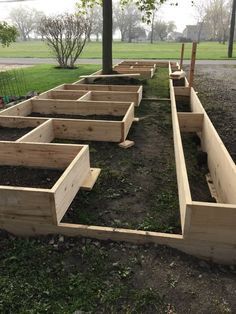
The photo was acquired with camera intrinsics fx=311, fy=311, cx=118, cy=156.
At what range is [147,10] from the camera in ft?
35.1

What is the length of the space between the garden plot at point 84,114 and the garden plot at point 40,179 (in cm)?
137

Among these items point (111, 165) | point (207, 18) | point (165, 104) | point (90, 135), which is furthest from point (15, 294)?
point (207, 18)

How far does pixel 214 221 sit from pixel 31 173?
226cm

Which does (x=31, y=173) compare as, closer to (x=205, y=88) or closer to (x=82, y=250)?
(x=82, y=250)

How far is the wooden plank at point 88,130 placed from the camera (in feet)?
16.7

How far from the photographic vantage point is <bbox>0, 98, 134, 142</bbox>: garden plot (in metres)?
5.14

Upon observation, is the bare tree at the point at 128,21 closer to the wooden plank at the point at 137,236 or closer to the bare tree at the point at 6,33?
the bare tree at the point at 6,33

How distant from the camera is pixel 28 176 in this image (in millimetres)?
3750

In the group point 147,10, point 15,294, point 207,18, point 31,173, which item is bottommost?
point 15,294

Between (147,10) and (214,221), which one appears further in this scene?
(147,10)

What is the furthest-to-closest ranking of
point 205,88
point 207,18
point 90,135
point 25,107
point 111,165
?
1. point 207,18
2. point 205,88
3. point 25,107
4. point 90,135
5. point 111,165

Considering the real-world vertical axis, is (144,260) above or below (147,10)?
below

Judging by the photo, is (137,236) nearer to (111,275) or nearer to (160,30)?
(111,275)

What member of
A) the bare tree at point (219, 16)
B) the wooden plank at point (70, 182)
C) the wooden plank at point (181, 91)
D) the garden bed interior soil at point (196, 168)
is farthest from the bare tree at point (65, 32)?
the bare tree at point (219, 16)
